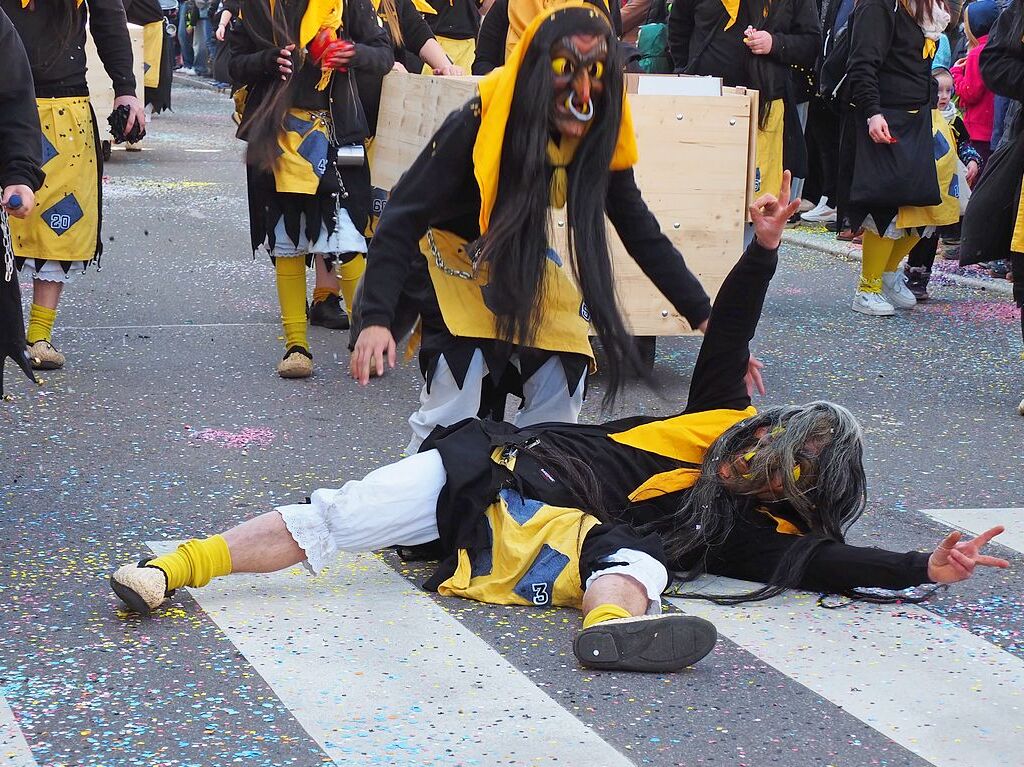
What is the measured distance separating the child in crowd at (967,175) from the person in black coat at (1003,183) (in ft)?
5.55

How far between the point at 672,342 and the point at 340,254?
6.00 ft

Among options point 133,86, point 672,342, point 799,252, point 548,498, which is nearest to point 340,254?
point 133,86

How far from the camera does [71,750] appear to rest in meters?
3.04

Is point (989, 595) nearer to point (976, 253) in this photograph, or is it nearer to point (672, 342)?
point (976, 253)

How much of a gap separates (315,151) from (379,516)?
3103 millimetres

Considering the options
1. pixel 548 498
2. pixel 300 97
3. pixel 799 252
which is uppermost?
pixel 300 97

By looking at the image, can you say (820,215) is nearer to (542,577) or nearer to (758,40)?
(758,40)

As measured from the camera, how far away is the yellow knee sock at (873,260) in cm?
823

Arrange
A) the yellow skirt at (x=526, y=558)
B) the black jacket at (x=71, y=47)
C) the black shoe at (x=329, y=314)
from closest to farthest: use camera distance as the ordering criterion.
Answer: the yellow skirt at (x=526, y=558) < the black jacket at (x=71, y=47) < the black shoe at (x=329, y=314)

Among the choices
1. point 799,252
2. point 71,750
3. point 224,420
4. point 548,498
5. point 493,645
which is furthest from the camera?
point 799,252

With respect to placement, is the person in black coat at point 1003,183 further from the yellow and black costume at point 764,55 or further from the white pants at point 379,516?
the white pants at point 379,516


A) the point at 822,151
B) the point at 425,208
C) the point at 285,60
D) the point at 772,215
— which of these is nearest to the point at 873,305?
the point at 822,151

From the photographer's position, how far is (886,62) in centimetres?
793

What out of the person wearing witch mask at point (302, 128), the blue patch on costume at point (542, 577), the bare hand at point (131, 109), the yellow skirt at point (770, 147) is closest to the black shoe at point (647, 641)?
the blue patch on costume at point (542, 577)
